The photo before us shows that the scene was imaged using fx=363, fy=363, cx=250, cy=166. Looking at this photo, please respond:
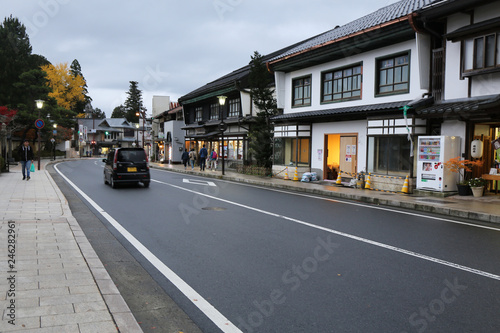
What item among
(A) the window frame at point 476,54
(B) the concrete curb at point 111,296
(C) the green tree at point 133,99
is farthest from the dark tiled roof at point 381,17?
(C) the green tree at point 133,99

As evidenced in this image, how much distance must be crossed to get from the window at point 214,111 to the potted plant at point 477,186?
24.4 meters

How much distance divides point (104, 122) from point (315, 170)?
3107 inches

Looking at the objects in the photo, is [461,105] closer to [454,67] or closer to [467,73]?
[467,73]

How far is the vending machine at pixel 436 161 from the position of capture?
12.9 meters

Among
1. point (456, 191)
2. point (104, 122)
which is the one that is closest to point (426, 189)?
point (456, 191)

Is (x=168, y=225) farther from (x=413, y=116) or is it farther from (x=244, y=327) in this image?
(x=413, y=116)

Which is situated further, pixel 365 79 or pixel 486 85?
pixel 365 79

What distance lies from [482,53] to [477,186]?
4495mm

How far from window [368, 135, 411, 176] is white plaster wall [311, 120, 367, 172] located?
2.28ft

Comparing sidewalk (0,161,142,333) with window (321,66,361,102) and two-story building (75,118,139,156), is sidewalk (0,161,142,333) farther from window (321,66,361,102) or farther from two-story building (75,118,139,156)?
two-story building (75,118,139,156)

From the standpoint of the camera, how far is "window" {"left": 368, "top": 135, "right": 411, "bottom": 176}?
A: 48.6 ft

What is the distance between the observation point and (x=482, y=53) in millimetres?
12070

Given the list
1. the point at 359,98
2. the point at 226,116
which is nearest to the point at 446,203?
the point at 359,98

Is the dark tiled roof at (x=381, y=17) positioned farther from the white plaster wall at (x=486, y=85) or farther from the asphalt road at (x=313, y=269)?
the asphalt road at (x=313, y=269)
